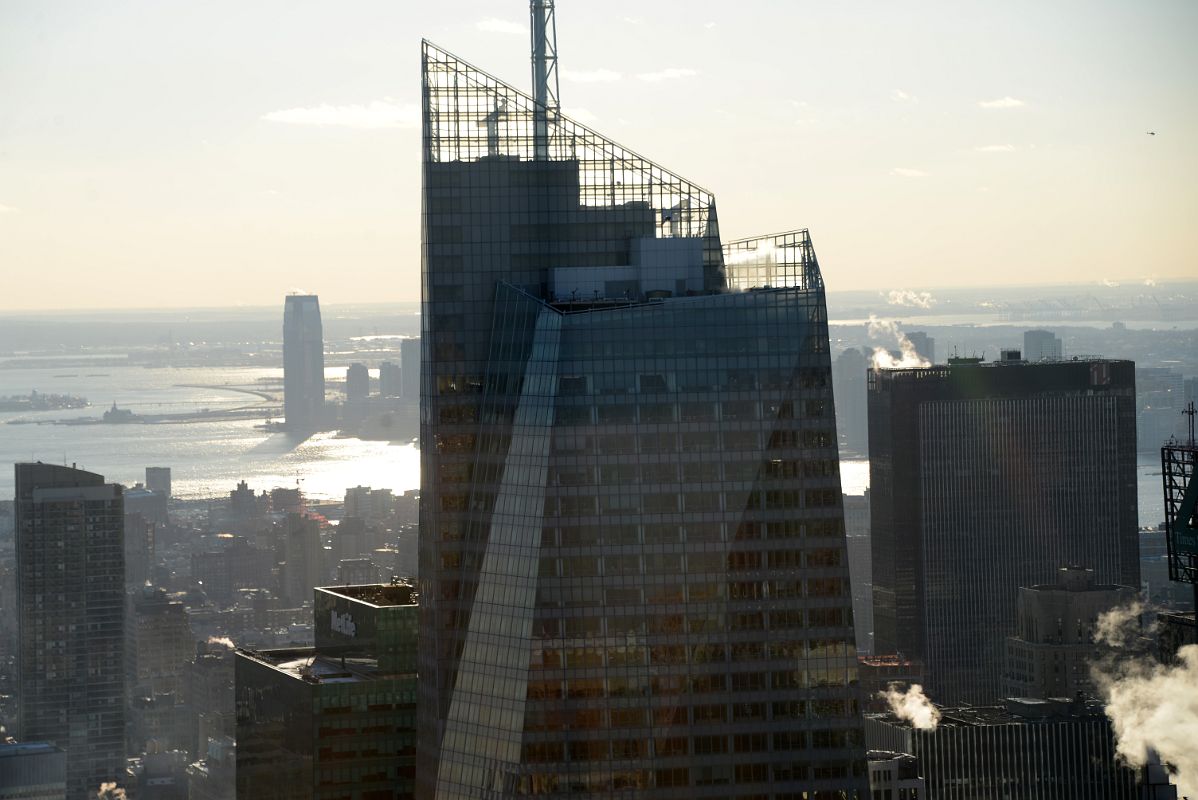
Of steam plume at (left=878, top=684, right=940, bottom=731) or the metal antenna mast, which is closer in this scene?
the metal antenna mast

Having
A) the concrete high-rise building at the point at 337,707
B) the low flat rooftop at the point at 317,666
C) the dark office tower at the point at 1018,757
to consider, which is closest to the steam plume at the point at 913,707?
the dark office tower at the point at 1018,757

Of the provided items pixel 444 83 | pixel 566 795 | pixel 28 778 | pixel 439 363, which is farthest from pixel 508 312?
pixel 28 778

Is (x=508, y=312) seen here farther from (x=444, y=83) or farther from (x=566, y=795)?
(x=566, y=795)

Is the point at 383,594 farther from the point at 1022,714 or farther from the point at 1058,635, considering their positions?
the point at 1058,635

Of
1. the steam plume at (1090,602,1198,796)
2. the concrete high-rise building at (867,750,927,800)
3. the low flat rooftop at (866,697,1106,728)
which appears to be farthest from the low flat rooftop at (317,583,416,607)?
the low flat rooftop at (866,697,1106,728)

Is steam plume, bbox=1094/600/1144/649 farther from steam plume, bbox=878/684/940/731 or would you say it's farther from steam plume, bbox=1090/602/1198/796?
steam plume, bbox=878/684/940/731

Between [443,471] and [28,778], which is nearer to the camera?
[443,471]

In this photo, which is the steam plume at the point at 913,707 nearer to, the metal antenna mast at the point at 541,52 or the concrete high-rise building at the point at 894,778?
the concrete high-rise building at the point at 894,778
